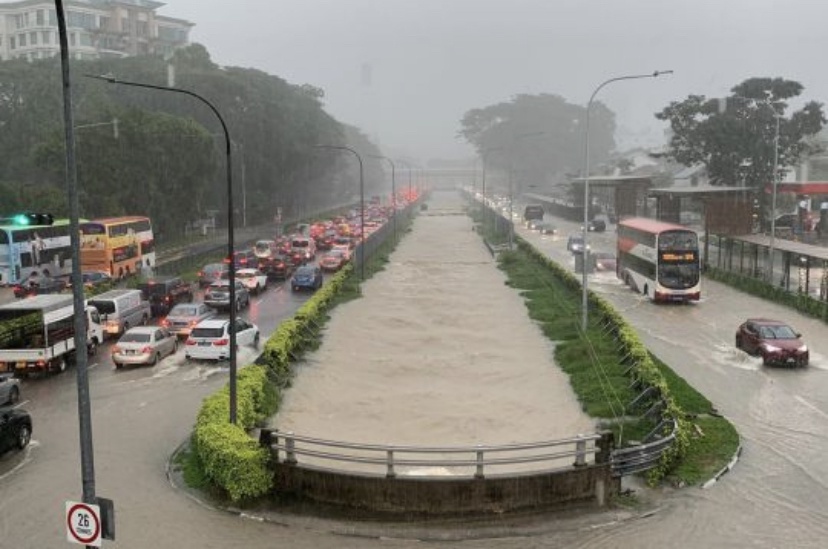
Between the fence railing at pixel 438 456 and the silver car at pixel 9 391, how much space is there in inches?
381

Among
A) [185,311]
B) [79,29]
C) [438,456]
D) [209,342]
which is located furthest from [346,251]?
[79,29]

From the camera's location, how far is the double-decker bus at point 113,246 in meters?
52.2

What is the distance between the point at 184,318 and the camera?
1341 inches

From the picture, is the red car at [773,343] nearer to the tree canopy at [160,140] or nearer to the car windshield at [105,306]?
the car windshield at [105,306]

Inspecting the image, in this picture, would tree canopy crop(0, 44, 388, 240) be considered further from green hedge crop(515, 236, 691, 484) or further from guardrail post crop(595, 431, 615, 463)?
guardrail post crop(595, 431, 615, 463)

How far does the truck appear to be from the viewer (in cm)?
2761

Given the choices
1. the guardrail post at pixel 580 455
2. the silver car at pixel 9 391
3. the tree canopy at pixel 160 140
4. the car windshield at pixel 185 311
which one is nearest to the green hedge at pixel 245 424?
the car windshield at pixel 185 311

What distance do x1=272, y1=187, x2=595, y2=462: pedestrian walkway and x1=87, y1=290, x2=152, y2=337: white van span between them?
827 cm

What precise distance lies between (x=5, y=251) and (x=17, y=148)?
4103 cm

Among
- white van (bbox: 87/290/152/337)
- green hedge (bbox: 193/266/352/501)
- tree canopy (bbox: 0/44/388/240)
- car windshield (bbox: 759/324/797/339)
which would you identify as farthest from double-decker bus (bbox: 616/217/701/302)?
tree canopy (bbox: 0/44/388/240)

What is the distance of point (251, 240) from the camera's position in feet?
276

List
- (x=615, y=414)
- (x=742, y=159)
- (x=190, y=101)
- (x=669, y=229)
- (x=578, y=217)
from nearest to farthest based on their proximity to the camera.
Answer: (x=615, y=414) < (x=669, y=229) < (x=742, y=159) < (x=190, y=101) < (x=578, y=217)

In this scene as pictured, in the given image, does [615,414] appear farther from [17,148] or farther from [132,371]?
[17,148]

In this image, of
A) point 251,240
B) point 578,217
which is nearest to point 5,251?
point 251,240
